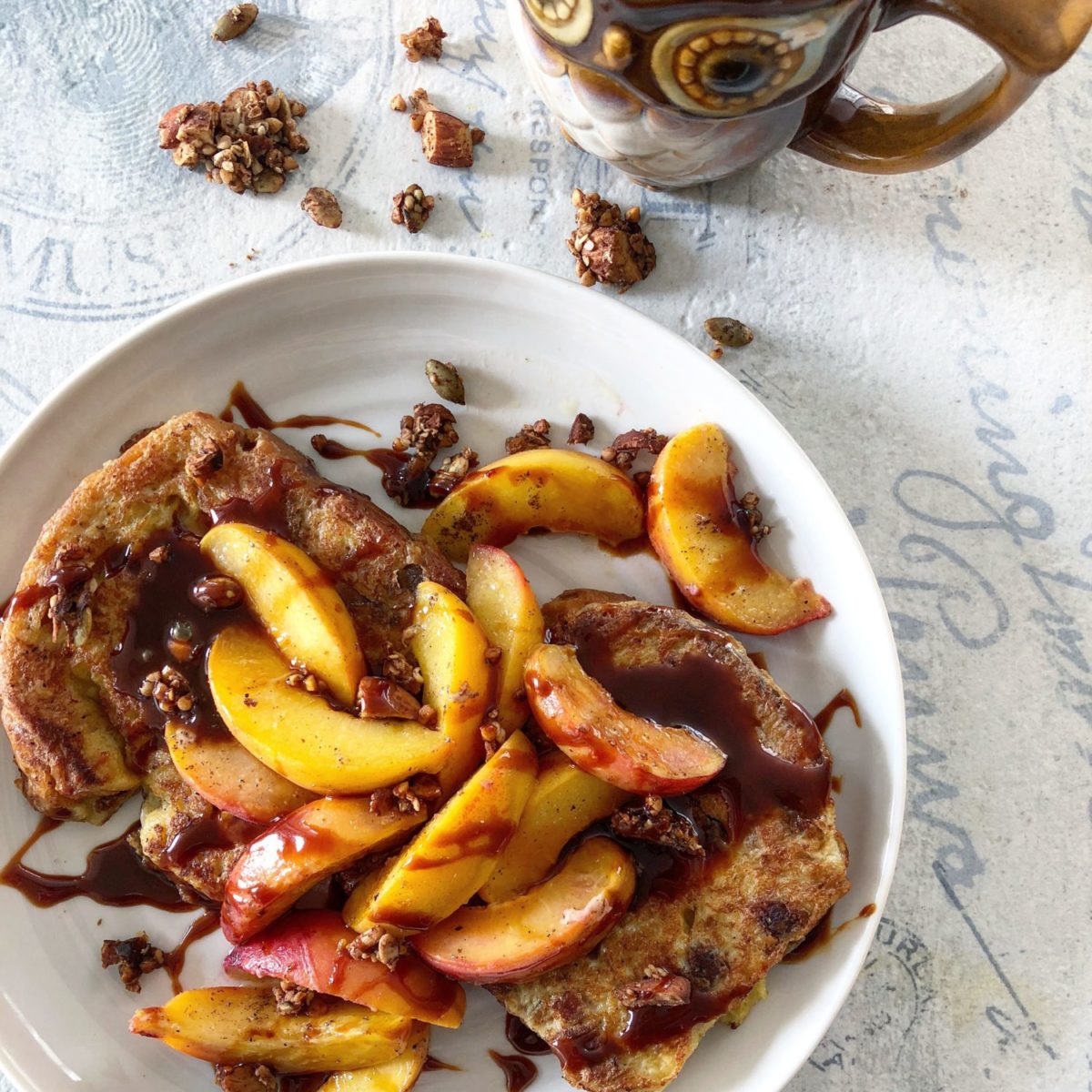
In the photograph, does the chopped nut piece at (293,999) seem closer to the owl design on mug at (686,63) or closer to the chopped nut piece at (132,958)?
the chopped nut piece at (132,958)

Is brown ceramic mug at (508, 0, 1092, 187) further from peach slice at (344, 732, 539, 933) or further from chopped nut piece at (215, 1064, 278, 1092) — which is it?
chopped nut piece at (215, 1064, 278, 1092)

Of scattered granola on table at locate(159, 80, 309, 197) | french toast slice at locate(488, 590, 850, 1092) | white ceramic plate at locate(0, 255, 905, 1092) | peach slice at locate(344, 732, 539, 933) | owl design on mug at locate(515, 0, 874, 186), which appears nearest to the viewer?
owl design on mug at locate(515, 0, 874, 186)

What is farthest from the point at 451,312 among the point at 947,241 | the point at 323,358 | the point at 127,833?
the point at 127,833

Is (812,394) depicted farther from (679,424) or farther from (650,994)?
(650,994)

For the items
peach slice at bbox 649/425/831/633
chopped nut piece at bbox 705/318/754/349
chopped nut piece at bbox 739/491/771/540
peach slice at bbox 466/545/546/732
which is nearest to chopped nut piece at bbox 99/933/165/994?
peach slice at bbox 466/545/546/732

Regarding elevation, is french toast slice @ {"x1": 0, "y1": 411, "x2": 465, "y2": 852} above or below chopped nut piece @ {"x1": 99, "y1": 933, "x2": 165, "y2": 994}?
above
